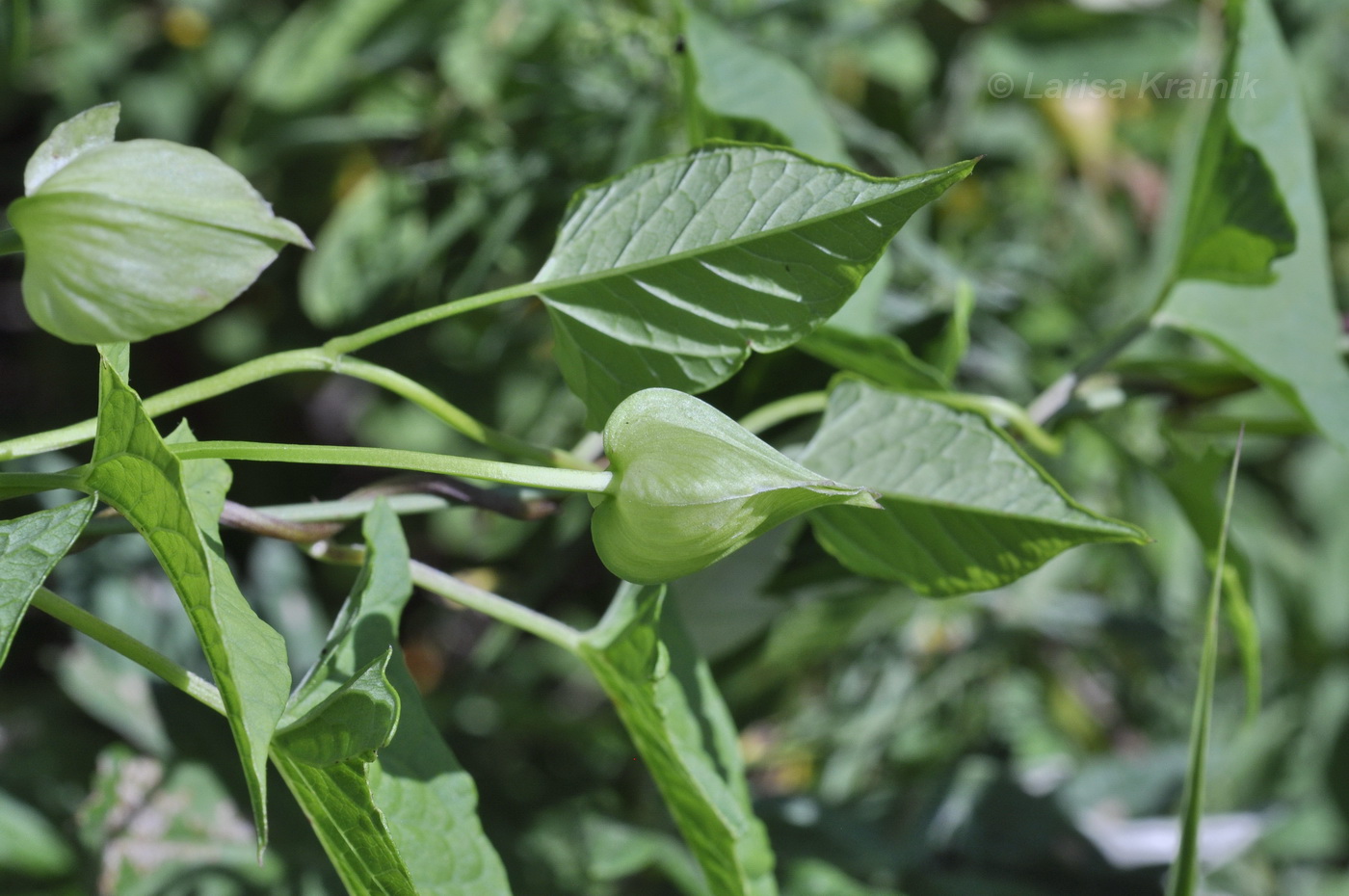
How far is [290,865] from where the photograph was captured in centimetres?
65

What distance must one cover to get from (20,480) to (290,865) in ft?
1.36

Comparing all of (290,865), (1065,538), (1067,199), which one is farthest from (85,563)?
(1067,199)

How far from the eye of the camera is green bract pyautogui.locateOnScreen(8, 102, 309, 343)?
0.28m

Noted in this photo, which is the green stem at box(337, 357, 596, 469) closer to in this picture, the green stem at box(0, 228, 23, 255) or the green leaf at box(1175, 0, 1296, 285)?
the green stem at box(0, 228, 23, 255)

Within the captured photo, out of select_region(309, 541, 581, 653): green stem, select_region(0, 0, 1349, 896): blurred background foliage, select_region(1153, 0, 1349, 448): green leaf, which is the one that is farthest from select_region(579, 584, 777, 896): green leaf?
select_region(1153, 0, 1349, 448): green leaf

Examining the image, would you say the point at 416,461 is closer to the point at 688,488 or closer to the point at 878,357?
the point at 688,488

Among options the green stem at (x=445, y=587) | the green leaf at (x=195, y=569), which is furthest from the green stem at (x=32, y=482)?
the green stem at (x=445, y=587)

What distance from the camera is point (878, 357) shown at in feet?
1.66

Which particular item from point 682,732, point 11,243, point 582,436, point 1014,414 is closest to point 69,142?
point 11,243

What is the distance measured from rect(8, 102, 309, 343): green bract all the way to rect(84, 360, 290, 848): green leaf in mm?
23

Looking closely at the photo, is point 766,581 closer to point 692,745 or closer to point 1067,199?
point 692,745

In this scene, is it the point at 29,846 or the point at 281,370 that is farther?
the point at 29,846

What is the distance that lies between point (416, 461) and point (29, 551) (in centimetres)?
11

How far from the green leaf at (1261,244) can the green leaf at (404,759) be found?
0.43m
